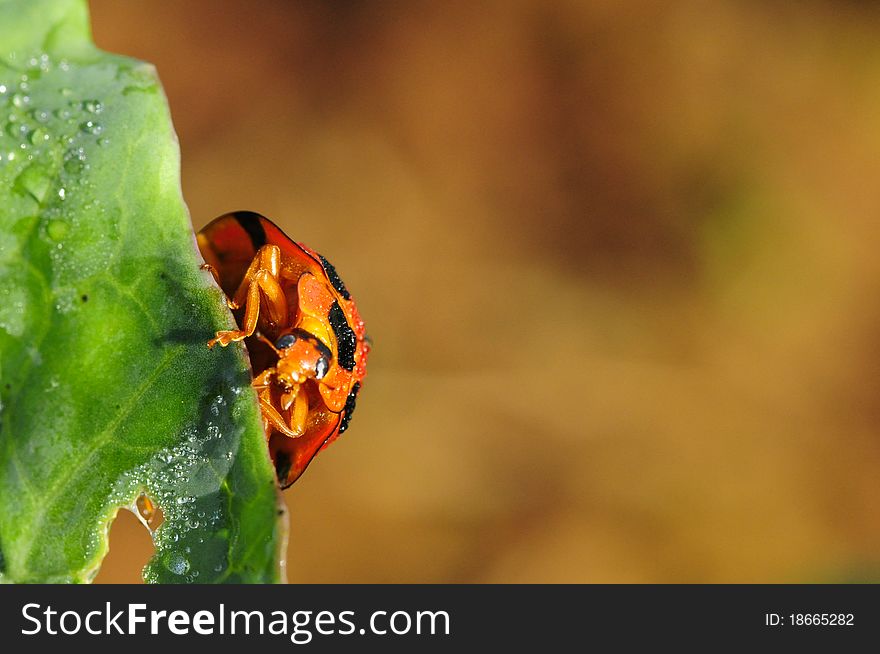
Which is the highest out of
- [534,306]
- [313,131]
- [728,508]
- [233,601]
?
[313,131]

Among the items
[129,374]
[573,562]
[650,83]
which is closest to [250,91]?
[650,83]

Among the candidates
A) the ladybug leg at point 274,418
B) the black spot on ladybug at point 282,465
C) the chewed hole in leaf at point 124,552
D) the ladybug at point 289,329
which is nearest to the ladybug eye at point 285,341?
the ladybug at point 289,329

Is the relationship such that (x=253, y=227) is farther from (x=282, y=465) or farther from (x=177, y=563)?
(x=177, y=563)

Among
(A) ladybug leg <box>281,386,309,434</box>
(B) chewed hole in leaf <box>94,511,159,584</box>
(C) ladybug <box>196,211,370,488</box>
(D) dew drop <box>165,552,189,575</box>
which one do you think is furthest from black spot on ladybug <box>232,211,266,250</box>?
(B) chewed hole in leaf <box>94,511,159,584</box>

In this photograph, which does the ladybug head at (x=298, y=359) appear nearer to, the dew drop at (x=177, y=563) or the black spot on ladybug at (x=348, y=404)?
the black spot on ladybug at (x=348, y=404)

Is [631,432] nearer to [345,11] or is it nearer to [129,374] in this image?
[345,11]
